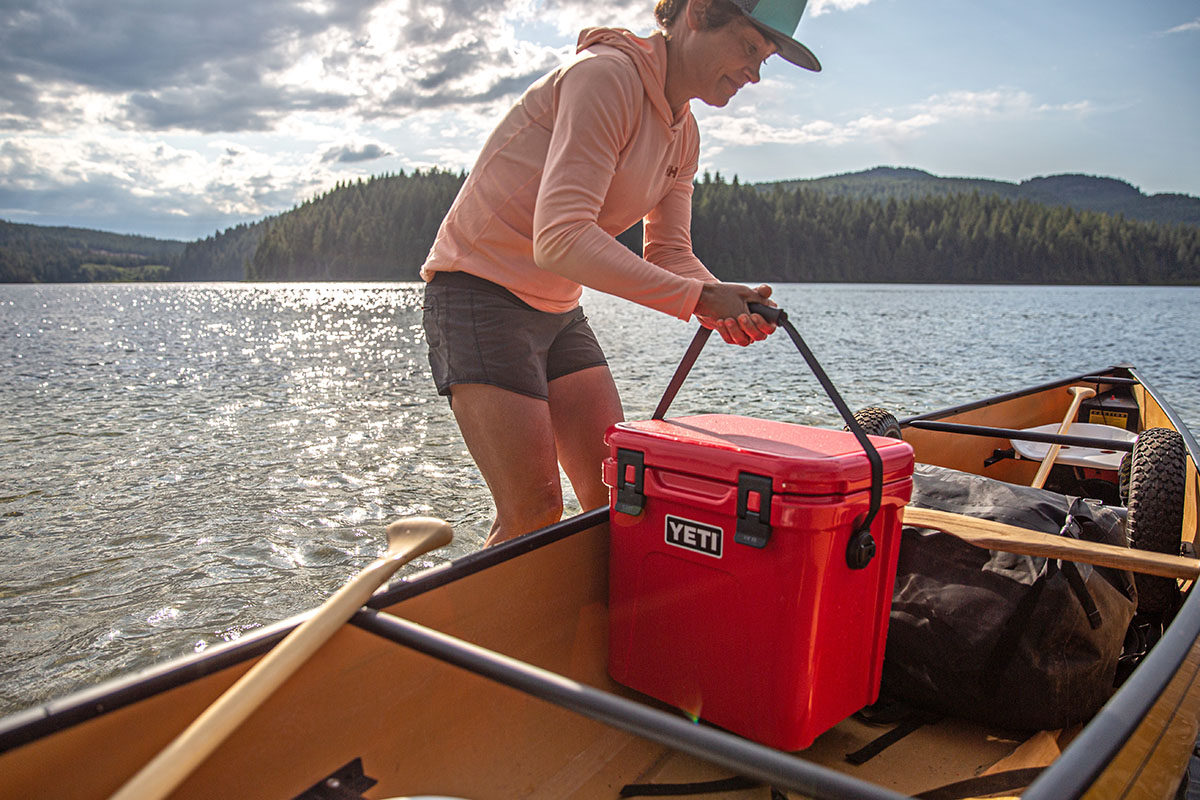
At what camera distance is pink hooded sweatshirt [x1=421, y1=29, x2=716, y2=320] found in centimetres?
215

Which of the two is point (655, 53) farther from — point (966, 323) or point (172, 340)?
point (966, 323)

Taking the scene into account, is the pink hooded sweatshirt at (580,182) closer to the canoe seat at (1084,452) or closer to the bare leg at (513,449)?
the bare leg at (513,449)

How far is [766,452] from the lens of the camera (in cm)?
200

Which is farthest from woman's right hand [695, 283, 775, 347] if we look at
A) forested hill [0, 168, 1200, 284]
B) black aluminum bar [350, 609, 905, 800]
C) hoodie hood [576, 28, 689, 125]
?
forested hill [0, 168, 1200, 284]

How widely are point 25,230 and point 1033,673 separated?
193 meters

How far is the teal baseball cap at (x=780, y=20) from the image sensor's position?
7.20 ft

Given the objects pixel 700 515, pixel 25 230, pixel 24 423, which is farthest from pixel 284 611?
pixel 25 230

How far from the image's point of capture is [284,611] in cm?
480

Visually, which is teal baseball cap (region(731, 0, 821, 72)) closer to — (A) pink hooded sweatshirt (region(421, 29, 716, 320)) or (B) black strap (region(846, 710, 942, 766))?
(A) pink hooded sweatshirt (region(421, 29, 716, 320))

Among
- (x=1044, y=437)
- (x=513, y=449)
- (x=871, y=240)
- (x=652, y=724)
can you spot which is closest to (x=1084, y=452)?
(x=1044, y=437)

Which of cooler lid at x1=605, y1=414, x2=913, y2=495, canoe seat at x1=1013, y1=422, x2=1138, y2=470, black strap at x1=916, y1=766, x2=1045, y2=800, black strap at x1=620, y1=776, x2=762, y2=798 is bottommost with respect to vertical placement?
black strap at x1=620, y1=776, x2=762, y2=798

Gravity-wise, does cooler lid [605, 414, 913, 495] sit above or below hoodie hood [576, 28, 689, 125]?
→ below

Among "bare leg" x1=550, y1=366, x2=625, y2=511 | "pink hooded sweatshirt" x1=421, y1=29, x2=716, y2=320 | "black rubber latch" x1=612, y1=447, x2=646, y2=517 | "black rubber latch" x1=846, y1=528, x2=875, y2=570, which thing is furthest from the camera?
"bare leg" x1=550, y1=366, x2=625, y2=511

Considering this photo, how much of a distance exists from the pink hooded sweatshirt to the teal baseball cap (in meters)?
0.31
